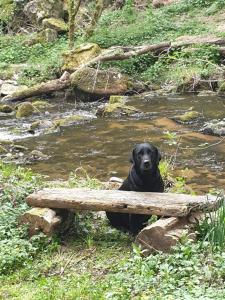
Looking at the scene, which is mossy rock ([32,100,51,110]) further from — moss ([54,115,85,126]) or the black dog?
the black dog

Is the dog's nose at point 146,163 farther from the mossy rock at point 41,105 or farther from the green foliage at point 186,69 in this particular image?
the green foliage at point 186,69

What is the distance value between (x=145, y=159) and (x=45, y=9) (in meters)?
21.9

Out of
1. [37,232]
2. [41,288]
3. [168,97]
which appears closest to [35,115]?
[168,97]

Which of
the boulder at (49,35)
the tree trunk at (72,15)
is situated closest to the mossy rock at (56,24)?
the boulder at (49,35)

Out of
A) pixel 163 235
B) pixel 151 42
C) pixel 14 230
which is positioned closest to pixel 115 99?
pixel 151 42

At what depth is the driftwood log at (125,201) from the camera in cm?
547

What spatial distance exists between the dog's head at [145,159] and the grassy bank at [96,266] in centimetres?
80

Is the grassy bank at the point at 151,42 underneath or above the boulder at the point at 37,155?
above

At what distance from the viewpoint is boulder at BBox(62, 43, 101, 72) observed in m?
19.4

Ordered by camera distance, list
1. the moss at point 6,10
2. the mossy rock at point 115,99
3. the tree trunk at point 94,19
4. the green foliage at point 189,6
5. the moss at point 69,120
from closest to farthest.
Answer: the moss at point 69,120, the mossy rock at point 115,99, the tree trunk at point 94,19, the green foliage at point 189,6, the moss at point 6,10

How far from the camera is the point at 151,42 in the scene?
21.3m

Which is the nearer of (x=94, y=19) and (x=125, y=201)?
(x=125, y=201)

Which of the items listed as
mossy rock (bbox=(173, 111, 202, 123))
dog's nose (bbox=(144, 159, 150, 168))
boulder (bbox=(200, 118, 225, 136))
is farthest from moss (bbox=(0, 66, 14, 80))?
dog's nose (bbox=(144, 159, 150, 168))

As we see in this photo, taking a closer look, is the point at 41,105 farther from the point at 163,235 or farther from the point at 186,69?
the point at 163,235
